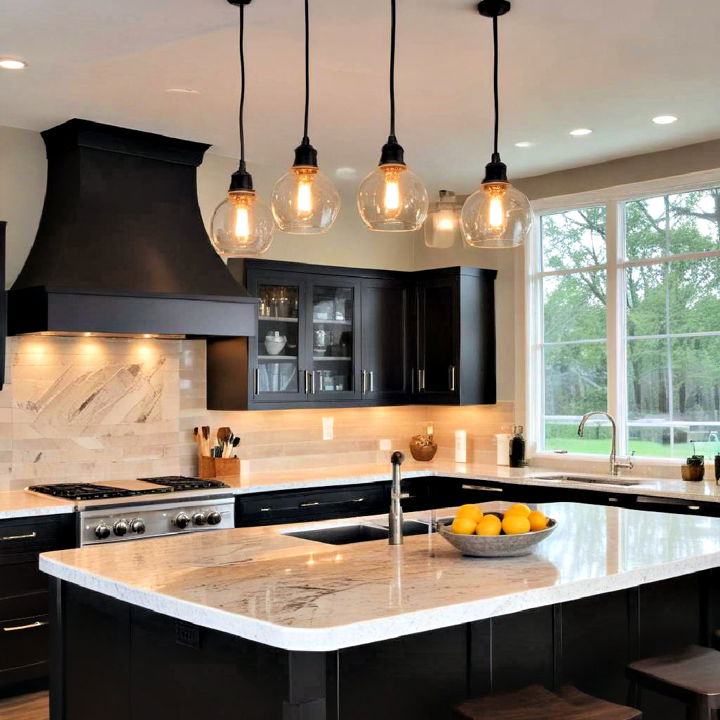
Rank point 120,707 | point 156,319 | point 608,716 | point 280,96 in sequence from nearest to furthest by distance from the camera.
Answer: point 608,716 → point 120,707 → point 280,96 → point 156,319

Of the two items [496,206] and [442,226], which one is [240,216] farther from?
[442,226]

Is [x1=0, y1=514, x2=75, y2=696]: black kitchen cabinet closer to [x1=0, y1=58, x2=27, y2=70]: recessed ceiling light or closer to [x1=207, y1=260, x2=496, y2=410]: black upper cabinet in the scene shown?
[x1=207, y1=260, x2=496, y2=410]: black upper cabinet

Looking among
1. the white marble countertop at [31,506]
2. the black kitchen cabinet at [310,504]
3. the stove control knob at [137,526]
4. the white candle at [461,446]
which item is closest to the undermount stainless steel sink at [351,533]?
the stove control knob at [137,526]

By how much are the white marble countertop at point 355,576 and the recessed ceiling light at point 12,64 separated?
213 centimetres

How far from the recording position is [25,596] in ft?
15.1

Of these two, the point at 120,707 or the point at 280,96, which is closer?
the point at 120,707

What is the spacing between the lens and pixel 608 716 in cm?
253

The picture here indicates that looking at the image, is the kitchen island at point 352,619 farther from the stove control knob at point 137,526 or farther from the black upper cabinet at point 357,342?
the black upper cabinet at point 357,342

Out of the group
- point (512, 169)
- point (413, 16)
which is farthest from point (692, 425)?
point (413, 16)

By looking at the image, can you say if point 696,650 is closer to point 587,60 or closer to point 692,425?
point 587,60

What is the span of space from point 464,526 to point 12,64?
9.09 ft

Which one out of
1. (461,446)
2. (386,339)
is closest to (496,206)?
(386,339)

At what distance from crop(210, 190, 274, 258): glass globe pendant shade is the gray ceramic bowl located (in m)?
1.13

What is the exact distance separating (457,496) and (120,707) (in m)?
3.51
